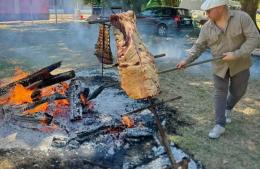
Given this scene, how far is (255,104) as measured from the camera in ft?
23.9

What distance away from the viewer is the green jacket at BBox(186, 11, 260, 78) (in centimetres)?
493

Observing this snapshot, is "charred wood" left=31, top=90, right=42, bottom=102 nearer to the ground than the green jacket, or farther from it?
nearer to the ground

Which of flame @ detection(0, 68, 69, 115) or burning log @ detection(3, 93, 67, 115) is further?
flame @ detection(0, 68, 69, 115)

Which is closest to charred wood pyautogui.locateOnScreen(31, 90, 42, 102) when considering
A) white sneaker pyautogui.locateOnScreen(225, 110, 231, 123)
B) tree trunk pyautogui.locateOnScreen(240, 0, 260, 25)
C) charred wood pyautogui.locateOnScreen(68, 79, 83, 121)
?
charred wood pyautogui.locateOnScreen(68, 79, 83, 121)

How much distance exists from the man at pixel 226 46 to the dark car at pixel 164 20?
1651 centimetres

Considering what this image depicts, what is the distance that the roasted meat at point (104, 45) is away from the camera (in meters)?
8.08

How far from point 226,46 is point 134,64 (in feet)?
6.91

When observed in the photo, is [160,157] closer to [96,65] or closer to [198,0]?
[96,65]

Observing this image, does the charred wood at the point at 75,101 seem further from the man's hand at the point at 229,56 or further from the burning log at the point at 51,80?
the man's hand at the point at 229,56

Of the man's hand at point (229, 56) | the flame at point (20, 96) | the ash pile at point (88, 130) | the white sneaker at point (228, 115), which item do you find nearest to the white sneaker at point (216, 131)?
the white sneaker at point (228, 115)

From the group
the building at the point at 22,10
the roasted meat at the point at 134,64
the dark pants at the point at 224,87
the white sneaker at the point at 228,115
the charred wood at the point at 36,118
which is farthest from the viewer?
the building at the point at 22,10

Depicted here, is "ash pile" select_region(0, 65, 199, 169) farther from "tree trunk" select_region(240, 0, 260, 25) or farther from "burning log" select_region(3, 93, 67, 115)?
"tree trunk" select_region(240, 0, 260, 25)

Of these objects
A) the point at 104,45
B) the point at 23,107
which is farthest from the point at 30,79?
the point at 104,45

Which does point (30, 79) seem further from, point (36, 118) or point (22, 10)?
point (22, 10)
